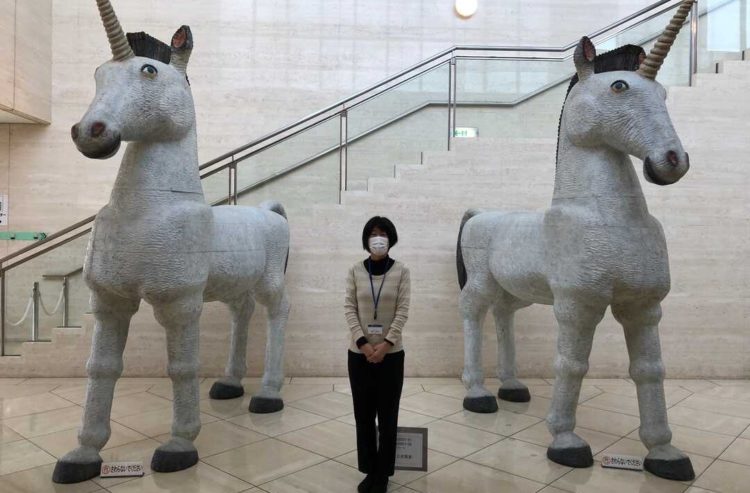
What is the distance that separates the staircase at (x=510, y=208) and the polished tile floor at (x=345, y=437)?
0.77 feet

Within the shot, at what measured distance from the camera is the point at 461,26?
20.6ft

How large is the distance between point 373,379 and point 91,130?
158cm

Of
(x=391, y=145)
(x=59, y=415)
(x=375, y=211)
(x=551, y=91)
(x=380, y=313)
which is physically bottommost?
(x=59, y=415)

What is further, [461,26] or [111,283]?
[461,26]

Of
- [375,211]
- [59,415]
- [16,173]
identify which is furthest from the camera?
[16,173]

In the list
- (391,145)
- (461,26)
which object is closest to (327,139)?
(391,145)

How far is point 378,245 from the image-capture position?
7.86 ft

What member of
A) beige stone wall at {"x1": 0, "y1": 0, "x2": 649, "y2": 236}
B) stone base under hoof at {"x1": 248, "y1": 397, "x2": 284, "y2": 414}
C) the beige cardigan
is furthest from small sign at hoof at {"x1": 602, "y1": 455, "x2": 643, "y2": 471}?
beige stone wall at {"x1": 0, "y1": 0, "x2": 649, "y2": 236}

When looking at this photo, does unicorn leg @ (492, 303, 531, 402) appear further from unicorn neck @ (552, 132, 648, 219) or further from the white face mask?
the white face mask

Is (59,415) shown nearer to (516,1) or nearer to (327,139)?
(327,139)

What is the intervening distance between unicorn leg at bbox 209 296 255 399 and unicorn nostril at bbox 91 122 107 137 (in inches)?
78.8

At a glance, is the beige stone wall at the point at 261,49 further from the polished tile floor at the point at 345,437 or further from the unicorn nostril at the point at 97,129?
the unicorn nostril at the point at 97,129

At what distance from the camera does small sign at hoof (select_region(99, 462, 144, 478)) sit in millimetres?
2541

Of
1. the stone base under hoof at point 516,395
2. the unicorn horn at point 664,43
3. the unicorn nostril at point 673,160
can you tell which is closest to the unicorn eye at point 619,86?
the unicorn horn at point 664,43
